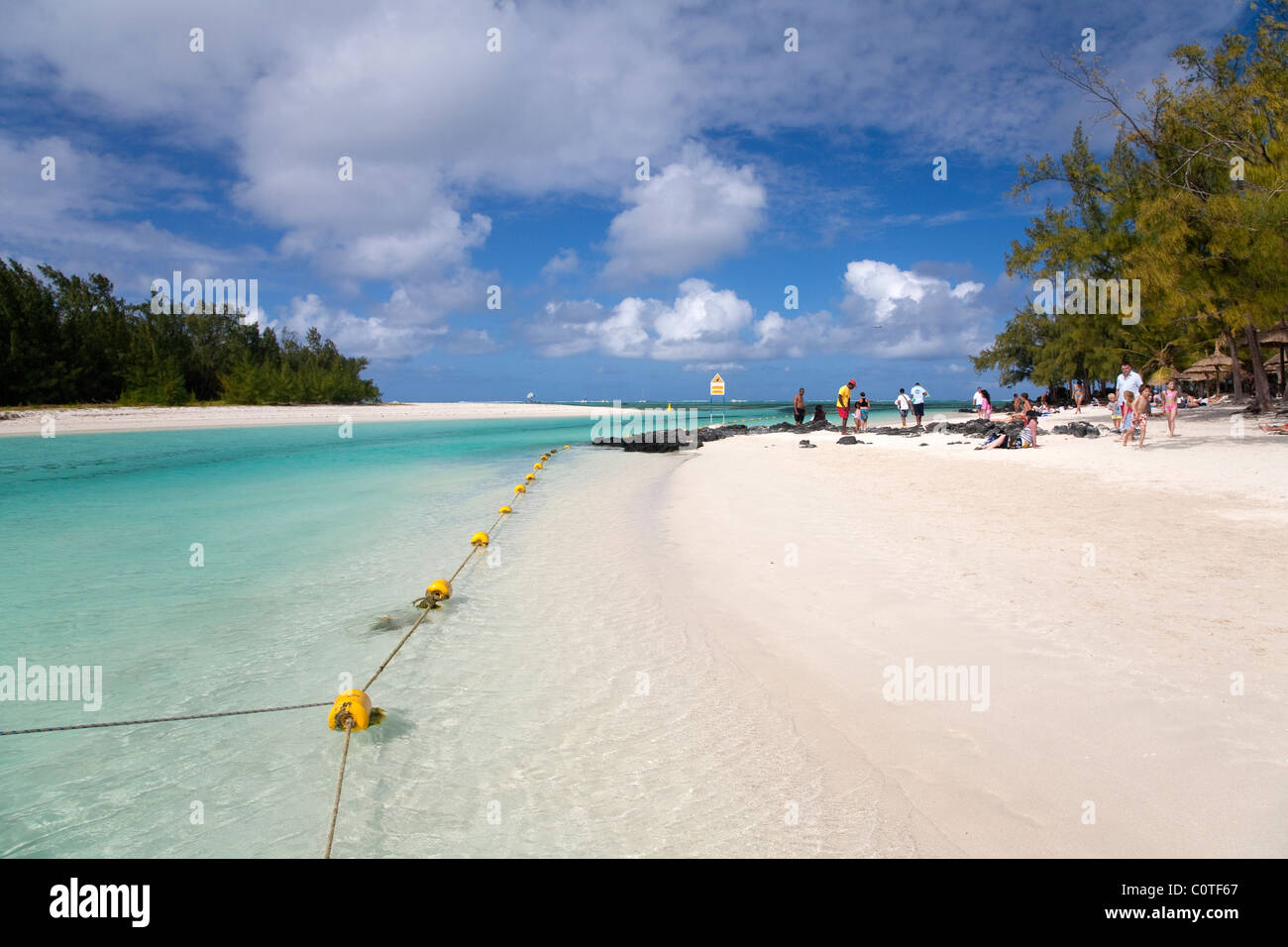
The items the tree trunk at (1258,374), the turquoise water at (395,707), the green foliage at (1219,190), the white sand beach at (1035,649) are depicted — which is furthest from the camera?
the tree trunk at (1258,374)

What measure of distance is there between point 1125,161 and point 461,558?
24709 mm

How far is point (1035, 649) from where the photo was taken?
13.3ft

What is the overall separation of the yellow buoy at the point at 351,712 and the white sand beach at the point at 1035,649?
238 centimetres

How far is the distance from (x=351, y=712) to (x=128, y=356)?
66102 millimetres

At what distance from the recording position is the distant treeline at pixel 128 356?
1789 inches

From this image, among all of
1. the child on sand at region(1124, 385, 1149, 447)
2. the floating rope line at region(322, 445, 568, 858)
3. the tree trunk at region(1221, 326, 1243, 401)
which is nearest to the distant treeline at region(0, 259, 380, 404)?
the floating rope line at region(322, 445, 568, 858)

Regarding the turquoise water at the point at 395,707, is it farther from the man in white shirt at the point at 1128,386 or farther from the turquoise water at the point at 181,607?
the man in white shirt at the point at 1128,386

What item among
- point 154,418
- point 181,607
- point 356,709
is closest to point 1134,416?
point 356,709

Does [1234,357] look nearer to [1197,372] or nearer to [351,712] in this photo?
[1197,372]

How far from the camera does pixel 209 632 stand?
524 centimetres

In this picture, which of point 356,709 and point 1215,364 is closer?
point 356,709

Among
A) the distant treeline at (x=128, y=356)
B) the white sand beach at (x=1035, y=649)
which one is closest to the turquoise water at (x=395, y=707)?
the white sand beach at (x=1035, y=649)
